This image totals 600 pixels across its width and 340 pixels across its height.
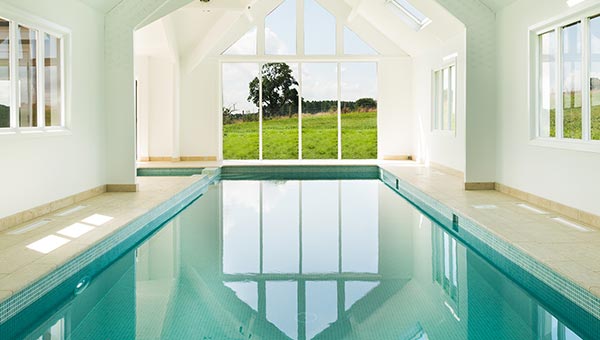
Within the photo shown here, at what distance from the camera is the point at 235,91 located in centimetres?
1570

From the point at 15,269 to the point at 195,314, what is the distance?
4.83ft

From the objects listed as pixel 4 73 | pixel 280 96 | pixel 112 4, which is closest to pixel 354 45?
pixel 280 96

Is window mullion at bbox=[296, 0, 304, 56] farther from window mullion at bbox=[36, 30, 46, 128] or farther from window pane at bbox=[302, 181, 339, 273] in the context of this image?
window mullion at bbox=[36, 30, 46, 128]

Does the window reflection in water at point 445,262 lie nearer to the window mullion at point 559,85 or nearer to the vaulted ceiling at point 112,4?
the window mullion at point 559,85

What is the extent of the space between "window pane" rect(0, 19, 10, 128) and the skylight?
7.97 m

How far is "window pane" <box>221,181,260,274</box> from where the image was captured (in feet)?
17.9

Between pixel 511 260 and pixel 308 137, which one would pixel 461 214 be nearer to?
pixel 511 260

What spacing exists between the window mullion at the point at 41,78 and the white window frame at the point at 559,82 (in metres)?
6.09

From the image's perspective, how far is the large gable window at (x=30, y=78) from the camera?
6.38 meters

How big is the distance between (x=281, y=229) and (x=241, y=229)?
48cm

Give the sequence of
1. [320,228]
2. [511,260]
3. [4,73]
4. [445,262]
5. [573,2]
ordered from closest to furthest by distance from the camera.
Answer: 1. [511,260]
2. [445,262]
3. [4,73]
4. [573,2]
5. [320,228]

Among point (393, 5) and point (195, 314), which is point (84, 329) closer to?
point (195, 314)

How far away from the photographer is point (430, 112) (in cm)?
1339

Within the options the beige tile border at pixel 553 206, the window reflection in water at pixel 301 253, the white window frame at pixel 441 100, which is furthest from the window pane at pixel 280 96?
the beige tile border at pixel 553 206
